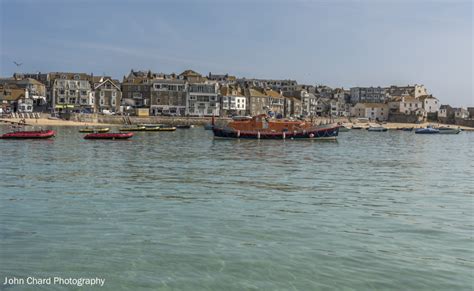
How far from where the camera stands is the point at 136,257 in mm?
13727

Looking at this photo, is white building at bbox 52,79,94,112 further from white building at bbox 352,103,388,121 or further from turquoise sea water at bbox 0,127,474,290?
turquoise sea water at bbox 0,127,474,290

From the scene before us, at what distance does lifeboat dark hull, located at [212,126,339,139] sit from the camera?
7594 cm

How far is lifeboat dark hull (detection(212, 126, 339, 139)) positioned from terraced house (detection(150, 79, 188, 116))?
63419mm

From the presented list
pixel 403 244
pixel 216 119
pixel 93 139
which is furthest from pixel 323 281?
pixel 216 119

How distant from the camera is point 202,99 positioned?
14262 centimetres

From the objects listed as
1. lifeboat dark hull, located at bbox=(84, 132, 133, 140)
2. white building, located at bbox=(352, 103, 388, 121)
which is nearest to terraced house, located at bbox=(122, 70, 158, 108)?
lifeboat dark hull, located at bbox=(84, 132, 133, 140)

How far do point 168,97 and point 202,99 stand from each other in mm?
8779

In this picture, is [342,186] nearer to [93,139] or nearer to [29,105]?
[93,139]

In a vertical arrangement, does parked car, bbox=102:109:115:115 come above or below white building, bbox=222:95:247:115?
below

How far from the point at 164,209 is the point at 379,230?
758 centimetres

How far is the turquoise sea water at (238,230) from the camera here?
41.0ft

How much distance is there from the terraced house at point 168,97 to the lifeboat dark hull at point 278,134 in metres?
63.4

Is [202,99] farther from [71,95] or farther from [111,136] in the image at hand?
[111,136]

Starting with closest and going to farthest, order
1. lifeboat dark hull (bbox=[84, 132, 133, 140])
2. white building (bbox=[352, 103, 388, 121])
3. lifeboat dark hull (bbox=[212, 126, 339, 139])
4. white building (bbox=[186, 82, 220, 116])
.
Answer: lifeboat dark hull (bbox=[84, 132, 133, 140])
lifeboat dark hull (bbox=[212, 126, 339, 139])
white building (bbox=[186, 82, 220, 116])
white building (bbox=[352, 103, 388, 121])
